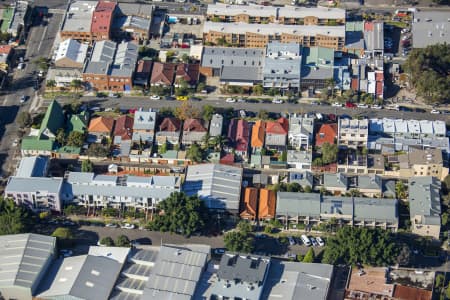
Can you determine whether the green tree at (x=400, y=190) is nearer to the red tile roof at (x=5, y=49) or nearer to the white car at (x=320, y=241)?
the white car at (x=320, y=241)

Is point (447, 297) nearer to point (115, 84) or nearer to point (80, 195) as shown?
point (80, 195)

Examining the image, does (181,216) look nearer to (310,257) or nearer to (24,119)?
(310,257)

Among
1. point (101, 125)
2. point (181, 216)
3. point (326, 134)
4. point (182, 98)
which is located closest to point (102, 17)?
point (182, 98)

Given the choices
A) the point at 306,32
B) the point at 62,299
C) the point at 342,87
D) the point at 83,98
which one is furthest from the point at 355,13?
the point at 62,299

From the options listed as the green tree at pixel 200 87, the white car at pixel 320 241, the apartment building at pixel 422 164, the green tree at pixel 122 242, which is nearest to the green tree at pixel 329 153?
the apartment building at pixel 422 164

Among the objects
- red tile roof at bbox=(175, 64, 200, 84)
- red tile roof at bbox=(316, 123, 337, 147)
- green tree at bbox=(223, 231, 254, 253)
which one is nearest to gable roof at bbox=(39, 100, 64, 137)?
red tile roof at bbox=(175, 64, 200, 84)

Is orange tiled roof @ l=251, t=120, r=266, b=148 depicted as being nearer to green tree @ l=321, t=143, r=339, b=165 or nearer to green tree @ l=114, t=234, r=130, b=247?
green tree @ l=321, t=143, r=339, b=165
